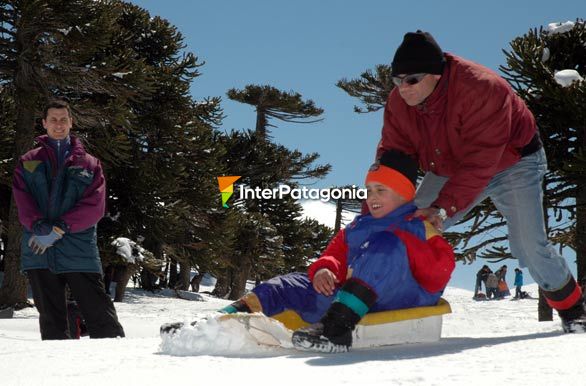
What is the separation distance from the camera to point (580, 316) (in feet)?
9.55

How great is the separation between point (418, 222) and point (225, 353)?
34.2 inches

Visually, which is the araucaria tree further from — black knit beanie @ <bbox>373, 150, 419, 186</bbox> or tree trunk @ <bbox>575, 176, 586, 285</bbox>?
black knit beanie @ <bbox>373, 150, 419, 186</bbox>

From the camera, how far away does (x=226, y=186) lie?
18078mm

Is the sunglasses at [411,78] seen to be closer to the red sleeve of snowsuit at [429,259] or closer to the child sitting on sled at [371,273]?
the child sitting on sled at [371,273]

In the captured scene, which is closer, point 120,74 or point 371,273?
point 371,273

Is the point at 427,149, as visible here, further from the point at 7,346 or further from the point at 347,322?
the point at 7,346

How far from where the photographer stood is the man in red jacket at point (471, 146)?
8.42 feet

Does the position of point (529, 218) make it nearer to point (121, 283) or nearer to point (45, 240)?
point (45, 240)

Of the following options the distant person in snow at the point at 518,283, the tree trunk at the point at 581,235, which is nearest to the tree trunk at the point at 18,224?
the tree trunk at the point at 581,235

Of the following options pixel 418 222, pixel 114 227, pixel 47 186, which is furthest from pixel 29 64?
pixel 418 222

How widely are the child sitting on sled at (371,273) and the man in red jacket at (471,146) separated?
0.41 ft

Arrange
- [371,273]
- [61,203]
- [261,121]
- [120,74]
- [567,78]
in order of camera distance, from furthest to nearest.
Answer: [261,121]
[120,74]
[567,78]
[61,203]
[371,273]

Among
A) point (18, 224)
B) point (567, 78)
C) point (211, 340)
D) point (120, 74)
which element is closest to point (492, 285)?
point (567, 78)

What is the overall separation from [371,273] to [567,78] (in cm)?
662
